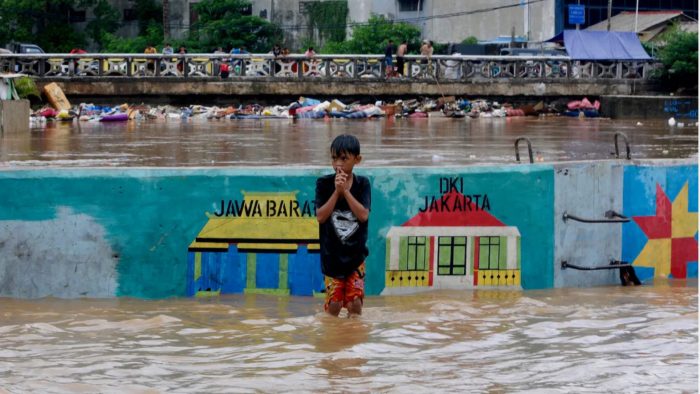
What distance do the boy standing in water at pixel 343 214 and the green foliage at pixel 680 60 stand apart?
3203 centimetres

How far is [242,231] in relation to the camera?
8680 millimetres

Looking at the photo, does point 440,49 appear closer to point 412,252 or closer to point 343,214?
point 412,252

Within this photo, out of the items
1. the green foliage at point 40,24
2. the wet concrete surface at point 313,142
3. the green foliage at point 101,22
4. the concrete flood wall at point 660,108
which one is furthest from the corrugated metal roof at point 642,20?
the green foliage at point 40,24

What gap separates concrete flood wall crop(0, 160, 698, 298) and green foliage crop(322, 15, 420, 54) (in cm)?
4162

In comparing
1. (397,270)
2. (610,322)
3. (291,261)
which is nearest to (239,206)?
(291,261)

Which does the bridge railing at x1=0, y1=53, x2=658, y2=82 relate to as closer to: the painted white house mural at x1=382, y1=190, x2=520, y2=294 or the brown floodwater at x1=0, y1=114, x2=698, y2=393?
the painted white house mural at x1=382, y1=190, x2=520, y2=294

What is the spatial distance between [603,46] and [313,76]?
35.0 ft

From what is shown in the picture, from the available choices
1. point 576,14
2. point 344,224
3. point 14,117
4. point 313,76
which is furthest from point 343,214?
point 576,14

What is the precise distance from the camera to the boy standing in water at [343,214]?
271 inches

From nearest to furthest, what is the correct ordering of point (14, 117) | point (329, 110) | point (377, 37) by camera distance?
1. point (14, 117)
2. point (329, 110)
3. point (377, 37)

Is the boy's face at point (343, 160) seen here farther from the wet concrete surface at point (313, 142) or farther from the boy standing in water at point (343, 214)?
the wet concrete surface at point (313, 142)

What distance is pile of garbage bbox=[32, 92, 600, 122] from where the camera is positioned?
1283 inches

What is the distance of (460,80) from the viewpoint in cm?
3803

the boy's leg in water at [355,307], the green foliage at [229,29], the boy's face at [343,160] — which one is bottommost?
the boy's leg in water at [355,307]
